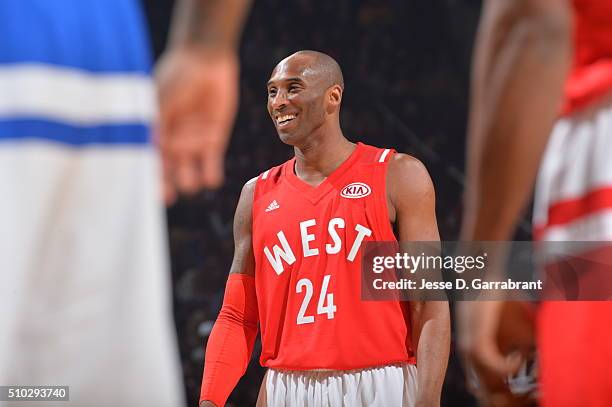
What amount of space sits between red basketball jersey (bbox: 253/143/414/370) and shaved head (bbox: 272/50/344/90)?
0.29 metres

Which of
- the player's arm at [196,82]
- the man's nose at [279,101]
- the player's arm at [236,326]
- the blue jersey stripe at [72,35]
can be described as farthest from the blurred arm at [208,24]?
the player's arm at [236,326]

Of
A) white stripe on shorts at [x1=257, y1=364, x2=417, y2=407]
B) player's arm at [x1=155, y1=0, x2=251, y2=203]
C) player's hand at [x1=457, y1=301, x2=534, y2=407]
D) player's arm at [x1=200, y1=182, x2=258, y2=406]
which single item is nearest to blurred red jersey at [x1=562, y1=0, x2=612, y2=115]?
player's hand at [x1=457, y1=301, x2=534, y2=407]

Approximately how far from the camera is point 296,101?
292cm

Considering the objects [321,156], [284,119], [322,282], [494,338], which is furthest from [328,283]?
[494,338]

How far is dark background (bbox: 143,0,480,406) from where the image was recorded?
3.06 metres

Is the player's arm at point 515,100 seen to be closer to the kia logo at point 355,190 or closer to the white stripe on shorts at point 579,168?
the white stripe on shorts at point 579,168

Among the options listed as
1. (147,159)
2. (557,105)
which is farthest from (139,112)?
(557,105)

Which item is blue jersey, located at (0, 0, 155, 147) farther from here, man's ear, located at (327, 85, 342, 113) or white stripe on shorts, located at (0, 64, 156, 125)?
man's ear, located at (327, 85, 342, 113)

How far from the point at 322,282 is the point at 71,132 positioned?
1255mm

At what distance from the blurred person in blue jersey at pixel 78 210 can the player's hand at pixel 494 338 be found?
20.2 inches

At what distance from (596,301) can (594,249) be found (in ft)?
0.47

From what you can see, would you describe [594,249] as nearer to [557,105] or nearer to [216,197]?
[557,105]

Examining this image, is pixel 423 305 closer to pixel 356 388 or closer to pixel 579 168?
pixel 356 388

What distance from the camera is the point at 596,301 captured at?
1470 millimetres
